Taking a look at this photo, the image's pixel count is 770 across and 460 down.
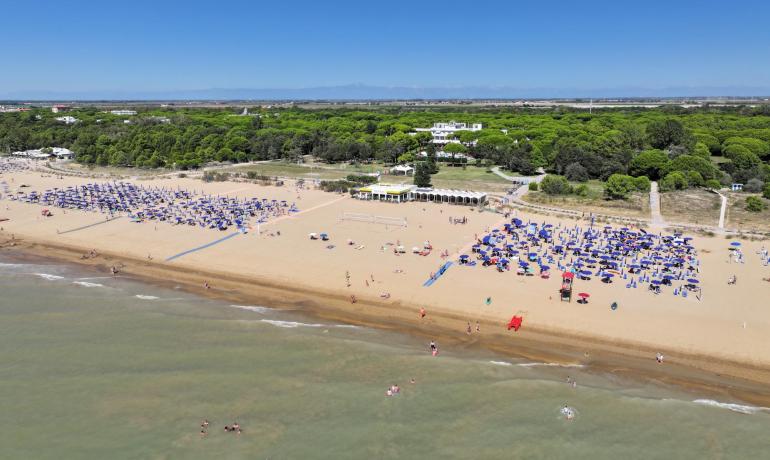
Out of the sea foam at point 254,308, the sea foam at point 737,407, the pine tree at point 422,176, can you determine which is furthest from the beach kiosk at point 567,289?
the pine tree at point 422,176

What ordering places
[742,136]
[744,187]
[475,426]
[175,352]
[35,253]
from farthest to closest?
[742,136]
[744,187]
[35,253]
[175,352]
[475,426]

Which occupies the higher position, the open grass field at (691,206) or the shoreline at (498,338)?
the open grass field at (691,206)

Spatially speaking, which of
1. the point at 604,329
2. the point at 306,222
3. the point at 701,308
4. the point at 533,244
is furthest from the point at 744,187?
the point at 306,222

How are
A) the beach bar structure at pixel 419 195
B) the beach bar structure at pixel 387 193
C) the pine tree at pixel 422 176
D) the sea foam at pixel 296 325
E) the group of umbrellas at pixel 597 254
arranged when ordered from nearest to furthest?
the sea foam at pixel 296 325 → the group of umbrellas at pixel 597 254 → the beach bar structure at pixel 419 195 → the beach bar structure at pixel 387 193 → the pine tree at pixel 422 176

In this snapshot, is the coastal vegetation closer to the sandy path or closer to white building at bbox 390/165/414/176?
the sandy path

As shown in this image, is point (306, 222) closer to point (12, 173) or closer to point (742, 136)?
point (12, 173)

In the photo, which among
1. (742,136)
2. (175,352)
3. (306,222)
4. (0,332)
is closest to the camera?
(175,352)

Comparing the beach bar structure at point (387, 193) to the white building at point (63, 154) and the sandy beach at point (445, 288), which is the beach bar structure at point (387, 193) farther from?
the white building at point (63, 154)
